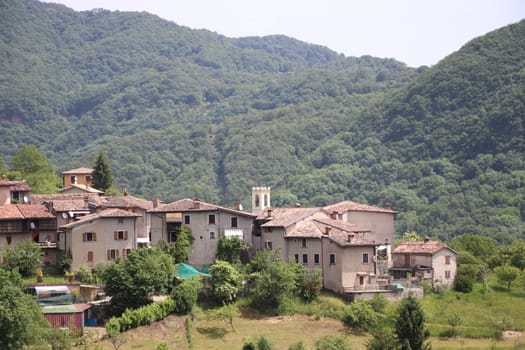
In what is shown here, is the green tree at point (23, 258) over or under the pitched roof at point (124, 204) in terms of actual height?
under

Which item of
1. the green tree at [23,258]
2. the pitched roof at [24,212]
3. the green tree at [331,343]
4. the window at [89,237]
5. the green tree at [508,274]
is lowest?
the green tree at [331,343]

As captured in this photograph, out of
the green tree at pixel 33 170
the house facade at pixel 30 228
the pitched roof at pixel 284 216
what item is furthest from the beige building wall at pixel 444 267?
the green tree at pixel 33 170

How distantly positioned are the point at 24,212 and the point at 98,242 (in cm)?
815

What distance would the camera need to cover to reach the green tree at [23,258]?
237ft

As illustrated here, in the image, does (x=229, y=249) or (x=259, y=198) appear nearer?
(x=229, y=249)

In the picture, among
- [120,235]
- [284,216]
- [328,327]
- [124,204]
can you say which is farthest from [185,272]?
[328,327]

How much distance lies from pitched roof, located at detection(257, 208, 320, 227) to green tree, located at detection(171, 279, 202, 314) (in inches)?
428

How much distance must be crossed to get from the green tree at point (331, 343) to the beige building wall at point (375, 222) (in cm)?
2057

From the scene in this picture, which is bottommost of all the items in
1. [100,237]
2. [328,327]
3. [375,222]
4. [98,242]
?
[328,327]

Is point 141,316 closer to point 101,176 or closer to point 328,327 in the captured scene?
point 328,327

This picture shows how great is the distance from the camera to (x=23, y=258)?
72.8 m

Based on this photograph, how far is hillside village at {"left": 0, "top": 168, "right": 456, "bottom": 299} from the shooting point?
74562 millimetres

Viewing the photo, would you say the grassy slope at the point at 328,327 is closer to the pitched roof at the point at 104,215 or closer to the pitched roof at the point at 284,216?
the pitched roof at the point at 284,216

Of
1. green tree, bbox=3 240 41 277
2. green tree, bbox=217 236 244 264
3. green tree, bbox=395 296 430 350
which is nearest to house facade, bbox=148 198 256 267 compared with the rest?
green tree, bbox=217 236 244 264
